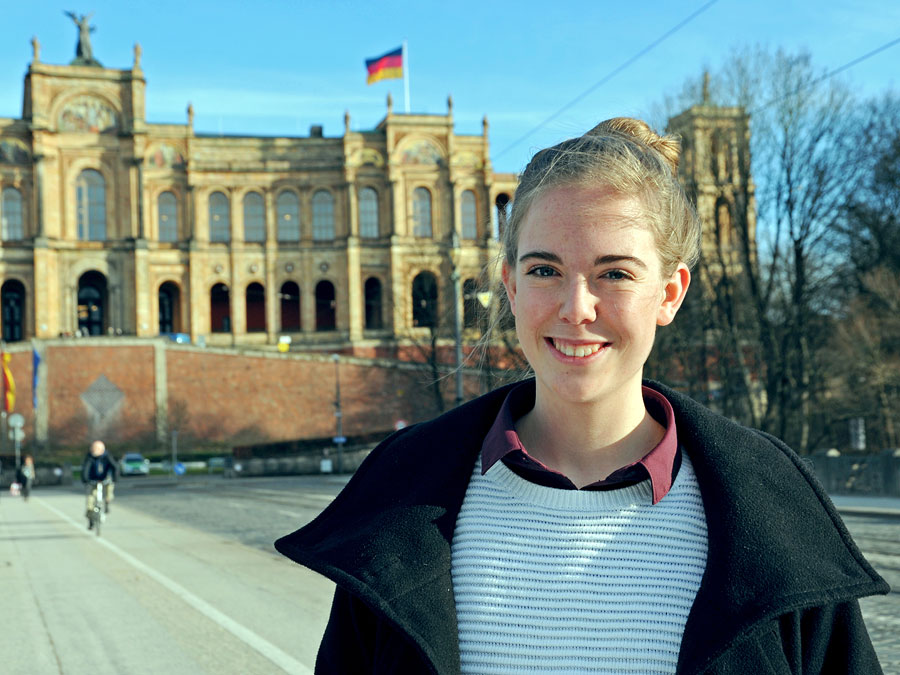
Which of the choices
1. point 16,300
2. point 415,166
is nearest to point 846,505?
point 415,166

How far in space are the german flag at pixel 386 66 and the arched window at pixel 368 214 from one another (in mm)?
8687

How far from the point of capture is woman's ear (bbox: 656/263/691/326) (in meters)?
2.51

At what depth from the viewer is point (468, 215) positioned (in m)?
74.8

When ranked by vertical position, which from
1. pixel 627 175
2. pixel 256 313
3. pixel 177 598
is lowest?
pixel 177 598

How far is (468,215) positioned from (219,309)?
17.6 metres

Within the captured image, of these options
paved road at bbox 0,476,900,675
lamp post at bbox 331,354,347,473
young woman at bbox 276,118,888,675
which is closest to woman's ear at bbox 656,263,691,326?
young woman at bbox 276,118,888,675

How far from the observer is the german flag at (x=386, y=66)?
67625 mm

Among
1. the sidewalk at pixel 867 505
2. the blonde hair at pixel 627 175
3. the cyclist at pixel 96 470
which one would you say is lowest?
the sidewalk at pixel 867 505

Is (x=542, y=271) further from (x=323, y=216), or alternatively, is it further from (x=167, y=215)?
(x=323, y=216)

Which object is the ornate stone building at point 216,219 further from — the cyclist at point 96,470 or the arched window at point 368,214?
the cyclist at point 96,470

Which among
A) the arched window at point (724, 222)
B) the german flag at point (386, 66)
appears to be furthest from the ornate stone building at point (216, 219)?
the arched window at point (724, 222)

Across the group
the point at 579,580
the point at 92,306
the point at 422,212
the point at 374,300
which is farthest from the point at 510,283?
the point at 92,306

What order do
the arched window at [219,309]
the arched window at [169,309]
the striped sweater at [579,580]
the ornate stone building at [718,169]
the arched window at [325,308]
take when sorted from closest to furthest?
the striped sweater at [579,580]
the ornate stone building at [718,169]
the arched window at [169,309]
the arched window at [219,309]
the arched window at [325,308]

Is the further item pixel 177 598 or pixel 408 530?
A: pixel 177 598
